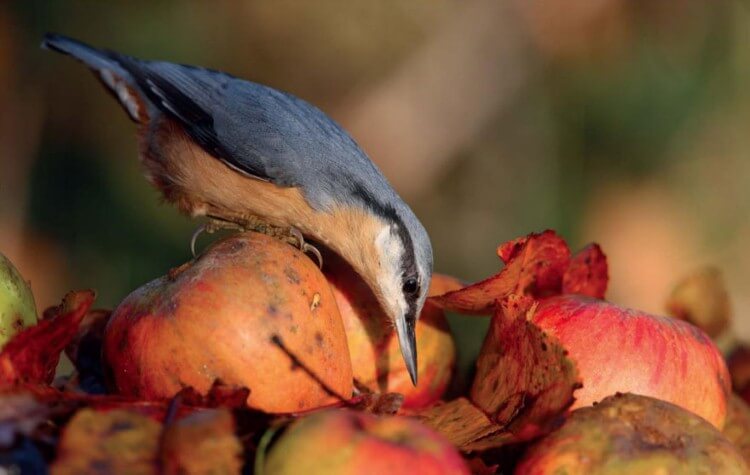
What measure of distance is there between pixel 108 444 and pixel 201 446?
9cm

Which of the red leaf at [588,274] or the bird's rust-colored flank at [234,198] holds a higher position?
the bird's rust-colored flank at [234,198]

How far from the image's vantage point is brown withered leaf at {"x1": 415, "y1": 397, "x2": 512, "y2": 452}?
1.12 meters

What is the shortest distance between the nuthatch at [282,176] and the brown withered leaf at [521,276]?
119 millimetres

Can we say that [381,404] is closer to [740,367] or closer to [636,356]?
[636,356]

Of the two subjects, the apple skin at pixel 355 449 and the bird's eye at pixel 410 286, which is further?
the bird's eye at pixel 410 286

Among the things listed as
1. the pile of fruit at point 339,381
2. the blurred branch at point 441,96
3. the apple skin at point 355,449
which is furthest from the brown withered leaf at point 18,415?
the blurred branch at point 441,96

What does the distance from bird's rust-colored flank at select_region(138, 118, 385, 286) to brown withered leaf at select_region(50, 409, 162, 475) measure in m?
0.71

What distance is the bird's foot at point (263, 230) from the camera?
1569mm

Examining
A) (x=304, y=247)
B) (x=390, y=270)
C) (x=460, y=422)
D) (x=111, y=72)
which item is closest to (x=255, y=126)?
(x=304, y=247)

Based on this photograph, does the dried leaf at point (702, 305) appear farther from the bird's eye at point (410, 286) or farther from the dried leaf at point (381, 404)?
Answer: the dried leaf at point (381, 404)

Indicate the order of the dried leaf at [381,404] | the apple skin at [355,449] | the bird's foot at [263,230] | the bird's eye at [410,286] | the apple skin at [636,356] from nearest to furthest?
the apple skin at [355,449] < the dried leaf at [381,404] < the apple skin at [636,356] < the bird's eye at [410,286] < the bird's foot at [263,230]

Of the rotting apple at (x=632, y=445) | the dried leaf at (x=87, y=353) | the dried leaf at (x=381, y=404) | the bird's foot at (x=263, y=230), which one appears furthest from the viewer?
the bird's foot at (x=263, y=230)

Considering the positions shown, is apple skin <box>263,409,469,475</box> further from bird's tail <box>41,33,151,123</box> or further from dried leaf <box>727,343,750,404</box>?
bird's tail <box>41,33,151,123</box>

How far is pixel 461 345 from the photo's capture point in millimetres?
1658
